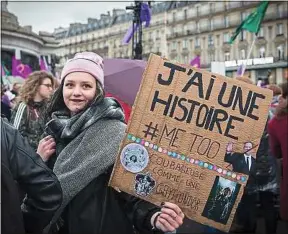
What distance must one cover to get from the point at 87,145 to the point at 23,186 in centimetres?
55

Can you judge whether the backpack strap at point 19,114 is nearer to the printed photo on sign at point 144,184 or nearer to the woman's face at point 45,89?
the woman's face at point 45,89

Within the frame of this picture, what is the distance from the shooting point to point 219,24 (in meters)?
69.5

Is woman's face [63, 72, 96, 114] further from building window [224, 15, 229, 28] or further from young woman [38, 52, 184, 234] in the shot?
building window [224, 15, 229, 28]

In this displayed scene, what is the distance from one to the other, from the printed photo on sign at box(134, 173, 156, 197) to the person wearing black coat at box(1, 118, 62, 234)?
363 millimetres

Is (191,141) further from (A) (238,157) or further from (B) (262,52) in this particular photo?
(B) (262,52)

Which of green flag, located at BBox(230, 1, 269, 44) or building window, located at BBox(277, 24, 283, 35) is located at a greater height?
green flag, located at BBox(230, 1, 269, 44)

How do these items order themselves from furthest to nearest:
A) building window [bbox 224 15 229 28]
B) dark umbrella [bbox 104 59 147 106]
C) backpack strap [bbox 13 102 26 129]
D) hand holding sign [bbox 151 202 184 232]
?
building window [bbox 224 15 229 28] → backpack strap [bbox 13 102 26 129] → dark umbrella [bbox 104 59 147 106] → hand holding sign [bbox 151 202 184 232]

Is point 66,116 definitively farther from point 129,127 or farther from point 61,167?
point 129,127

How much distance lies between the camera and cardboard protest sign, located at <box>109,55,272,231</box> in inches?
79.5

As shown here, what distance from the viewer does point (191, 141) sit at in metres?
2.04

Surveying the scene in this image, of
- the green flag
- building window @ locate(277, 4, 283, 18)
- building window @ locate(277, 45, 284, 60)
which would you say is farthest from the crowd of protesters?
building window @ locate(277, 4, 283, 18)

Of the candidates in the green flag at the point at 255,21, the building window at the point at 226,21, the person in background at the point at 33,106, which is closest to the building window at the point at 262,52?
the building window at the point at 226,21

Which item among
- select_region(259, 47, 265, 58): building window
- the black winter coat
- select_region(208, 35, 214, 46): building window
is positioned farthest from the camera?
select_region(208, 35, 214, 46): building window

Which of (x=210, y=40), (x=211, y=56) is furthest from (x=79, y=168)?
(x=210, y=40)
